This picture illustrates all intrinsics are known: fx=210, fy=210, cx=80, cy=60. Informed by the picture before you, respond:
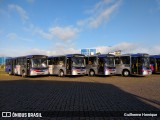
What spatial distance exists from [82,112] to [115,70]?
2066 cm

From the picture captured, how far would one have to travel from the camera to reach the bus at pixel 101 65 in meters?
26.8

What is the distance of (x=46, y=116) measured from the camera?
7129 mm

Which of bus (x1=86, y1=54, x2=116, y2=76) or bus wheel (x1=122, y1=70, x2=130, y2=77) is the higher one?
bus (x1=86, y1=54, x2=116, y2=76)

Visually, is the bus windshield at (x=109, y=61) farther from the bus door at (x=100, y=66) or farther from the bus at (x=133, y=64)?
the bus at (x=133, y=64)

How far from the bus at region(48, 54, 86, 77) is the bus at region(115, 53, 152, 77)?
4.98 meters

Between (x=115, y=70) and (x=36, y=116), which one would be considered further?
(x=115, y=70)

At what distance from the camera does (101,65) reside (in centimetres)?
2764

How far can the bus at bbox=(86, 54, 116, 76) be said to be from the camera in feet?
88.0

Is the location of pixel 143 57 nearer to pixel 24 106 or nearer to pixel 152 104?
pixel 152 104

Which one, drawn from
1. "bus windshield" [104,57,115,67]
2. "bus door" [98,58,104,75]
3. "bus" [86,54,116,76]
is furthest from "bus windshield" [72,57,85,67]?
"bus windshield" [104,57,115,67]

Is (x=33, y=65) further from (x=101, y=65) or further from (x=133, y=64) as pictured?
(x=133, y=64)

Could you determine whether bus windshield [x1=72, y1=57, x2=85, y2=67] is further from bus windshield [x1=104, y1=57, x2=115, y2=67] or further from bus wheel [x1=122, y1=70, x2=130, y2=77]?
bus wheel [x1=122, y1=70, x2=130, y2=77]

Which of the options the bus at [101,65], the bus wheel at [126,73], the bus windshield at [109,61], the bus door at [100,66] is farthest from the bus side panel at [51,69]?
the bus wheel at [126,73]

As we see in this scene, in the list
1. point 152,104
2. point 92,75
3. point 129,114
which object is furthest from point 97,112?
point 92,75
